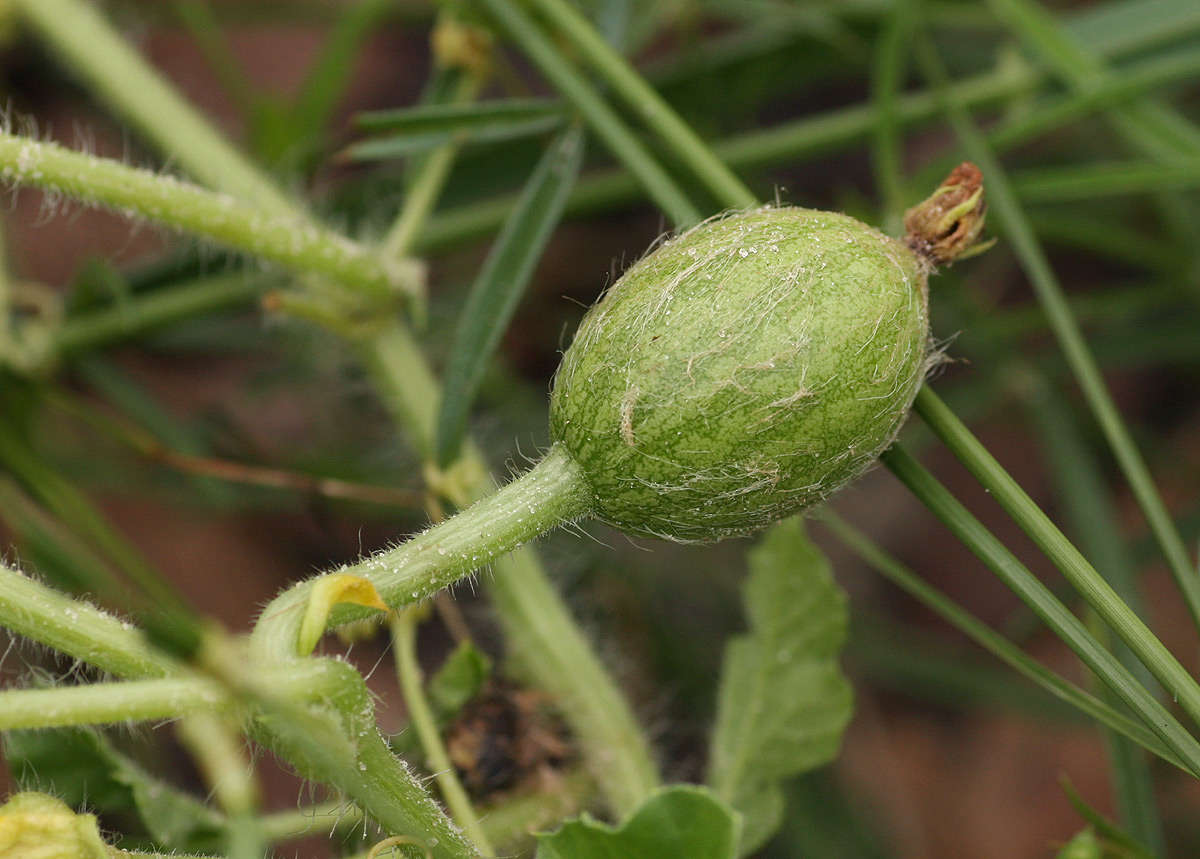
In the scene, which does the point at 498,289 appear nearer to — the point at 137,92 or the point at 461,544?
the point at 461,544

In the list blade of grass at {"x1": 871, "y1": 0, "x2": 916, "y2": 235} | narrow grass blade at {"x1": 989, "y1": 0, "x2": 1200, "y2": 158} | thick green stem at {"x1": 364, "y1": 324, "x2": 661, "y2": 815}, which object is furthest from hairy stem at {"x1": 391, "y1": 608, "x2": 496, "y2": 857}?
narrow grass blade at {"x1": 989, "y1": 0, "x2": 1200, "y2": 158}

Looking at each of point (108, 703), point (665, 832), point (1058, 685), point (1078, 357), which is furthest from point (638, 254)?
point (108, 703)

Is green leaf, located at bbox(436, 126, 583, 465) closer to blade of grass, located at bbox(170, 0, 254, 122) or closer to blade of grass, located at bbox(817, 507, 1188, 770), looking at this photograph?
blade of grass, located at bbox(817, 507, 1188, 770)

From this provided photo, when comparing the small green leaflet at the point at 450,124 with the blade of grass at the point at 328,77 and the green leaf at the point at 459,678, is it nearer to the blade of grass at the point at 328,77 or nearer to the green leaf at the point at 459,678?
the blade of grass at the point at 328,77

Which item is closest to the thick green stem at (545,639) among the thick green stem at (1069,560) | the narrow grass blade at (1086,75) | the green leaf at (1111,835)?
the green leaf at (1111,835)

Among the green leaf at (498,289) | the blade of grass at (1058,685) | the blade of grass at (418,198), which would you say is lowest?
the blade of grass at (1058,685)

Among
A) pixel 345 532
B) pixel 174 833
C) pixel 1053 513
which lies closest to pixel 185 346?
pixel 345 532

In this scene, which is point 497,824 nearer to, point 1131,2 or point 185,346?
point 185,346
